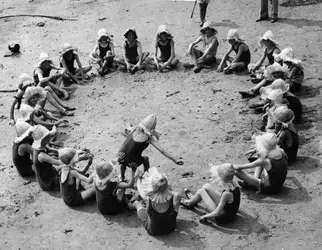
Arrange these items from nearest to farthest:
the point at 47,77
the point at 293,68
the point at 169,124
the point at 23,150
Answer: the point at 23,150 → the point at 169,124 → the point at 293,68 → the point at 47,77

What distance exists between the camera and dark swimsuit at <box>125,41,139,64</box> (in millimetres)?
13781

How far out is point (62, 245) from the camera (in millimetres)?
8211

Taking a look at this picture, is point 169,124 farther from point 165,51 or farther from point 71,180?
point 71,180

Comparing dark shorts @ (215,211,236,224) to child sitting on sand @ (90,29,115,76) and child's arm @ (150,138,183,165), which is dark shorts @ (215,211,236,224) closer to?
child's arm @ (150,138,183,165)

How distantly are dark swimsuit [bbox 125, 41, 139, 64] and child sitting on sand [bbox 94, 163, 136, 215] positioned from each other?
18.6 ft

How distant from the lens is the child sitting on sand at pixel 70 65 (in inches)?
526

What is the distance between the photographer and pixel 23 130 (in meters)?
9.84

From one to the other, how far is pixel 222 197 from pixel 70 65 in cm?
694

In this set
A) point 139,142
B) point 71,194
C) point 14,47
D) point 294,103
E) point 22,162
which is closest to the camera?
point 71,194

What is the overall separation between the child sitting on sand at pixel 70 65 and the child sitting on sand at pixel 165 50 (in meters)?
1.87

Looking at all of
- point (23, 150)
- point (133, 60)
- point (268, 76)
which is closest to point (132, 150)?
point (23, 150)

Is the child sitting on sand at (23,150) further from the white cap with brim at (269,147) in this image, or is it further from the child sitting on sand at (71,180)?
the white cap with brim at (269,147)

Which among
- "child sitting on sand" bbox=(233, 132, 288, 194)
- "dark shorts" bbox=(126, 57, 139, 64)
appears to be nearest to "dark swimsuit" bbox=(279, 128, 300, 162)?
"child sitting on sand" bbox=(233, 132, 288, 194)

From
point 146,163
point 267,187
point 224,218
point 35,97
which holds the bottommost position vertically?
point 224,218
